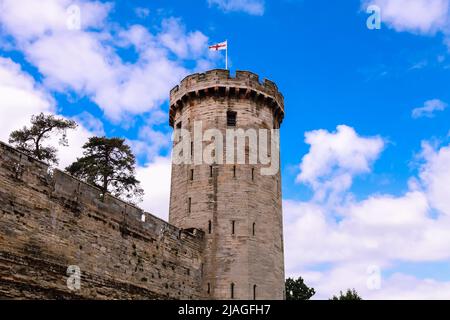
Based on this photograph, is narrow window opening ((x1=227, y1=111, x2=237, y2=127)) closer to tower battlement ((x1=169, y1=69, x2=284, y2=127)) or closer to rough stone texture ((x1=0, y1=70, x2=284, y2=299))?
rough stone texture ((x1=0, y1=70, x2=284, y2=299))

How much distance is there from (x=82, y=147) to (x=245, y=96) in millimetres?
13185

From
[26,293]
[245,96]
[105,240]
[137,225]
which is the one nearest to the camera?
[26,293]

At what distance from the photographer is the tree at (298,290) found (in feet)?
159

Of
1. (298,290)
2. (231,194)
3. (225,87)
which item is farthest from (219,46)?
(298,290)

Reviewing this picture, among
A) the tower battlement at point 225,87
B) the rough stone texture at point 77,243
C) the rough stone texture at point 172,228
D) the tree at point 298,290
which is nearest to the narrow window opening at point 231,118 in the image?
the rough stone texture at point 172,228

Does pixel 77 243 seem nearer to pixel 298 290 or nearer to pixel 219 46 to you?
pixel 219 46

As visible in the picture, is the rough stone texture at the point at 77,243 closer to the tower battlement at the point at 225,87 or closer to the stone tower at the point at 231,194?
the stone tower at the point at 231,194

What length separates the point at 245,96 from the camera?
87.0ft

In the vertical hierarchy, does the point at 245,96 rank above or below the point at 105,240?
above

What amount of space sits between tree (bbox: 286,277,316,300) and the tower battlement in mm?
25526

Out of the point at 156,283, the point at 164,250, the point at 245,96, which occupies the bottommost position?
the point at 156,283

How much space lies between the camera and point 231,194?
24.5 meters
